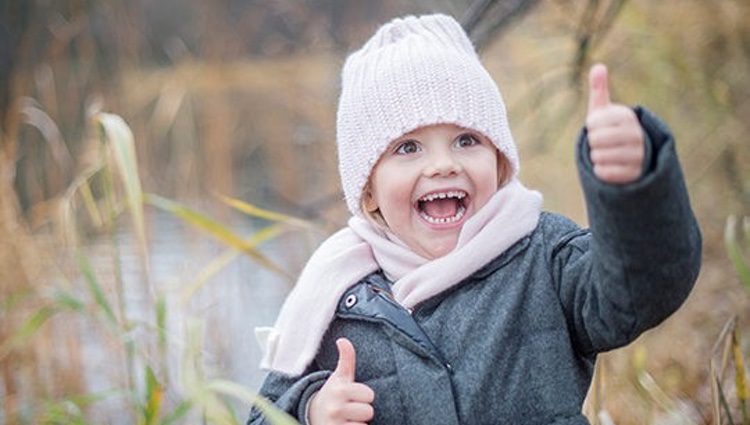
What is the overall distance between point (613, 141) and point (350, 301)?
1.45 feet

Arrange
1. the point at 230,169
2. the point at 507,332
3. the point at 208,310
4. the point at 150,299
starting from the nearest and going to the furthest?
the point at 507,332 → the point at 150,299 → the point at 208,310 → the point at 230,169

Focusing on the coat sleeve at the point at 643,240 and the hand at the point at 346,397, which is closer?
the coat sleeve at the point at 643,240

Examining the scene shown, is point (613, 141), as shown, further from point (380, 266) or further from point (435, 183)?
point (380, 266)

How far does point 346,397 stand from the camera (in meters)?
1.42

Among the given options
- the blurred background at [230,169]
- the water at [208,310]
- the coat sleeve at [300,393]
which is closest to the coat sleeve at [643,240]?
the coat sleeve at [300,393]

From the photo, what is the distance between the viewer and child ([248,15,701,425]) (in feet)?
4.56

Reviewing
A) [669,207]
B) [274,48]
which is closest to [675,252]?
[669,207]

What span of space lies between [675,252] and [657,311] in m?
0.08

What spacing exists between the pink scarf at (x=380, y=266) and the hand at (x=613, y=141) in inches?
9.7

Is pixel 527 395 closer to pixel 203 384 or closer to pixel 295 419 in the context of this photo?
pixel 295 419

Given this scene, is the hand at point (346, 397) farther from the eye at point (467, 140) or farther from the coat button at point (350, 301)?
the eye at point (467, 140)

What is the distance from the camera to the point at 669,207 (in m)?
1.20

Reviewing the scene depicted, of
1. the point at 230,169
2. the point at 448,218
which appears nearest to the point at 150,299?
the point at 448,218

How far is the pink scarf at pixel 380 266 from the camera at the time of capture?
1.43 meters
